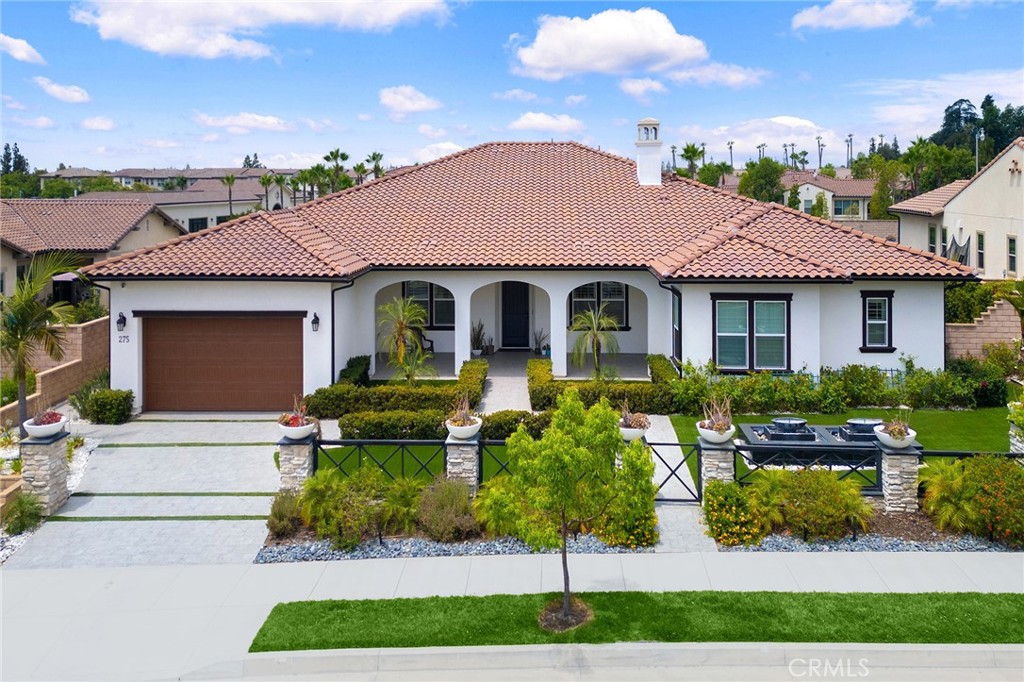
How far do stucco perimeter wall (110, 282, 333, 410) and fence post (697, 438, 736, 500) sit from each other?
33.3 feet

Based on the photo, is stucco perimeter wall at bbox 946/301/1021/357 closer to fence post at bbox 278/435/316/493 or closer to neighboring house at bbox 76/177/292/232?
fence post at bbox 278/435/316/493

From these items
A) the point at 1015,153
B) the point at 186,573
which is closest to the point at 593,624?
the point at 186,573

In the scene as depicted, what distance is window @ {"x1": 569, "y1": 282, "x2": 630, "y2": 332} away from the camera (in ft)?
88.2

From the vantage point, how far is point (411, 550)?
1270 centimetres

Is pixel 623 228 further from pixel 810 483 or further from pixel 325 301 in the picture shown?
pixel 810 483

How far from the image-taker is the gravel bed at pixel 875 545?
40.7ft

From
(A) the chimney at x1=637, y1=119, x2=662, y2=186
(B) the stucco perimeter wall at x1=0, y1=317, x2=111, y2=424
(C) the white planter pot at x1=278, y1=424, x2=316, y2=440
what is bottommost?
(C) the white planter pot at x1=278, y1=424, x2=316, y2=440

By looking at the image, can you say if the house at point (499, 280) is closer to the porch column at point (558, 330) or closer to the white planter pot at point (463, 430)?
the porch column at point (558, 330)

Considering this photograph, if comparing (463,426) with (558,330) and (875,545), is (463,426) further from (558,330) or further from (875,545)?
(558,330)

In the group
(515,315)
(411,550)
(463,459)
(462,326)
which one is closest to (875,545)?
(463,459)

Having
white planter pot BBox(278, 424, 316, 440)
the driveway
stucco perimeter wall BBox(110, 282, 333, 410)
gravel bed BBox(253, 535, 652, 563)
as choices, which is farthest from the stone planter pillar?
stucco perimeter wall BBox(110, 282, 333, 410)

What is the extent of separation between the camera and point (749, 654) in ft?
31.3

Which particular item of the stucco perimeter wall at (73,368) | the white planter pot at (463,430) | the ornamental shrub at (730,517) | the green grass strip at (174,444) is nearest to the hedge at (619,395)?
the green grass strip at (174,444)

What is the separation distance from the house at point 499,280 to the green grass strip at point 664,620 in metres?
10.9
